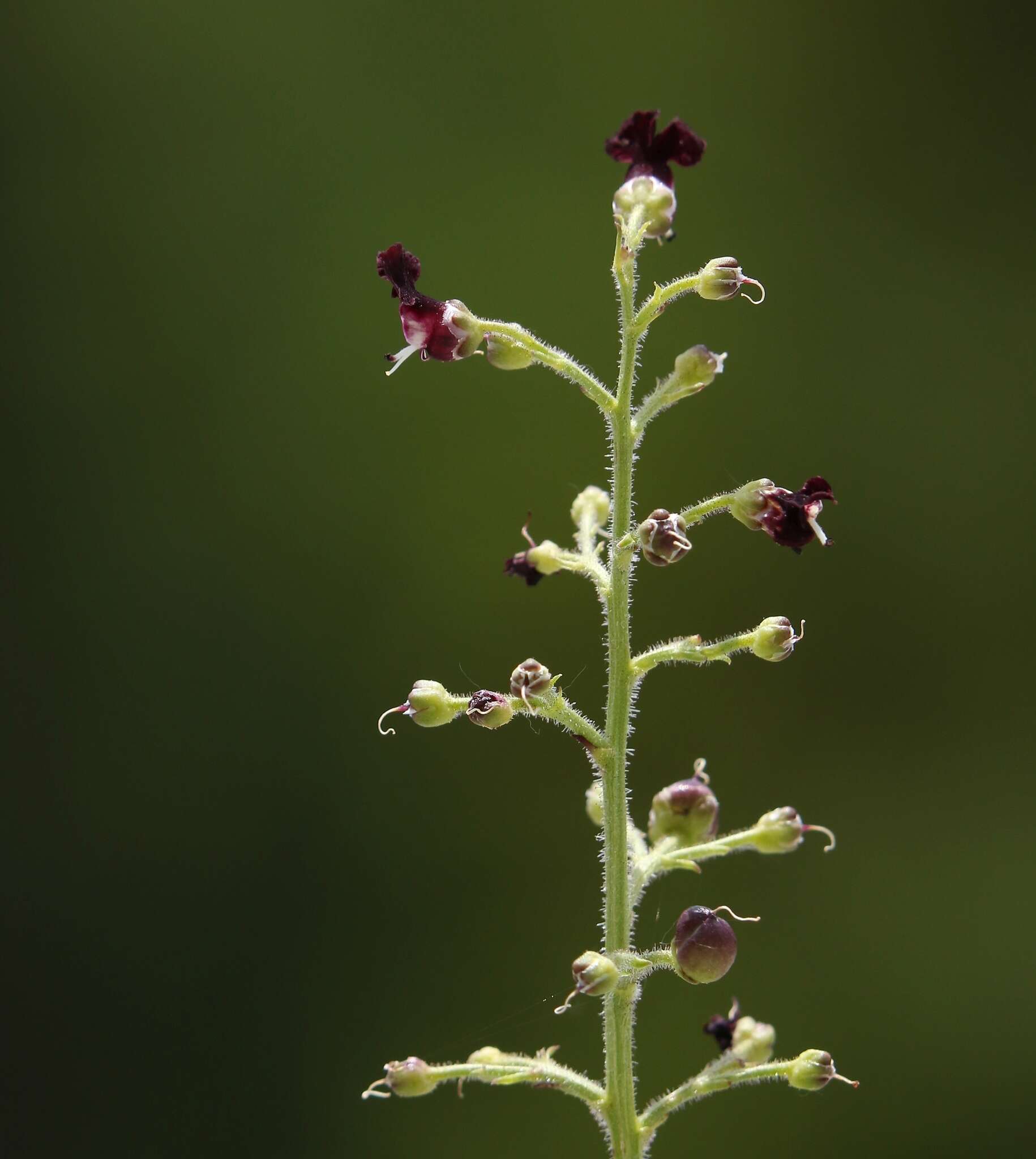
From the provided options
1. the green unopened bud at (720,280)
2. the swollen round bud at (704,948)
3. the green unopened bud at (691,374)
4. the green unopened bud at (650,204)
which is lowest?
the swollen round bud at (704,948)

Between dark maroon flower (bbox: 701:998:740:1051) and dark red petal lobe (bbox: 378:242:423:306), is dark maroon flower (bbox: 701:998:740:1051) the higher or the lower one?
the lower one

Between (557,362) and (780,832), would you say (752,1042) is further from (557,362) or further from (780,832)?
(557,362)

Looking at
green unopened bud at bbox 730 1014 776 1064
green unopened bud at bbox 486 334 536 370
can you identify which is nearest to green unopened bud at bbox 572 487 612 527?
green unopened bud at bbox 486 334 536 370

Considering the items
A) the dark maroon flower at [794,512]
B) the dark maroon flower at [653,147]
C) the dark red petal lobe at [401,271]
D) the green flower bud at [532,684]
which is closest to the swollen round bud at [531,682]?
the green flower bud at [532,684]

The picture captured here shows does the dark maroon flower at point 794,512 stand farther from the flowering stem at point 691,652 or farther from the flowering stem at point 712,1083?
the flowering stem at point 712,1083

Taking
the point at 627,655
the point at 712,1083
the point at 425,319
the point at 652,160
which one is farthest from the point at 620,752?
the point at 652,160

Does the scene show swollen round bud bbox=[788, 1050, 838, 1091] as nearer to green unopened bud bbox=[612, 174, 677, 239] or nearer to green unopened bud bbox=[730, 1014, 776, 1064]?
green unopened bud bbox=[730, 1014, 776, 1064]
